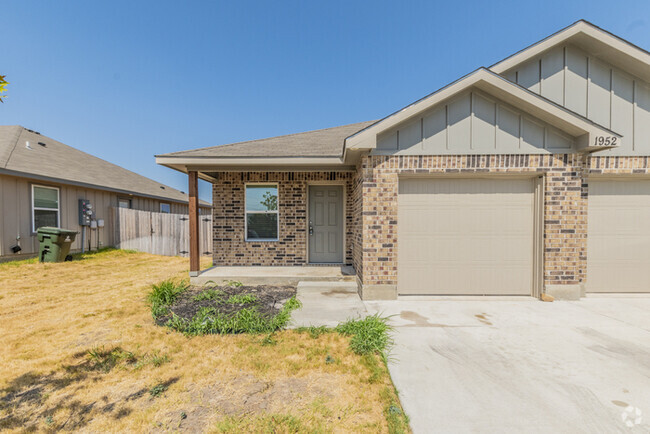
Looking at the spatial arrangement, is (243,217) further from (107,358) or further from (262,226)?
(107,358)

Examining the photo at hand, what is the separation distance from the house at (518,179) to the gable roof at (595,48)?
2cm

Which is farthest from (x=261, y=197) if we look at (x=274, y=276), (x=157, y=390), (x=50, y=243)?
(x=50, y=243)

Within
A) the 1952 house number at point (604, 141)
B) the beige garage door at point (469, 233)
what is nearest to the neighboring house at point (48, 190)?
the beige garage door at point (469, 233)

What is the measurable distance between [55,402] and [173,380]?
912 mm

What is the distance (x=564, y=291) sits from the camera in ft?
16.6

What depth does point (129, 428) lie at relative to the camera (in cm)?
206

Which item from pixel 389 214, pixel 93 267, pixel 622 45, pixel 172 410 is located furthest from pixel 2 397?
pixel 622 45

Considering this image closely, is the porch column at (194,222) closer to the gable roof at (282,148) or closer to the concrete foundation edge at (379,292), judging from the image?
the gable roof at (282,148)

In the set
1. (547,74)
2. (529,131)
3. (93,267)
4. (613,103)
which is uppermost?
(547,74)

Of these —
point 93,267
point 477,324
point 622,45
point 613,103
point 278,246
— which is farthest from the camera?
point 93,267

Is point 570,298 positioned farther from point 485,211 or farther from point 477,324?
point 477,324

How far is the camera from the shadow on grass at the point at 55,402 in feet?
7.02

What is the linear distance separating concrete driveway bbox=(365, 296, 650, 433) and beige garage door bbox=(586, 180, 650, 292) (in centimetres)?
114

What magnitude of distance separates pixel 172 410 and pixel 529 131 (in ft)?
21.4
